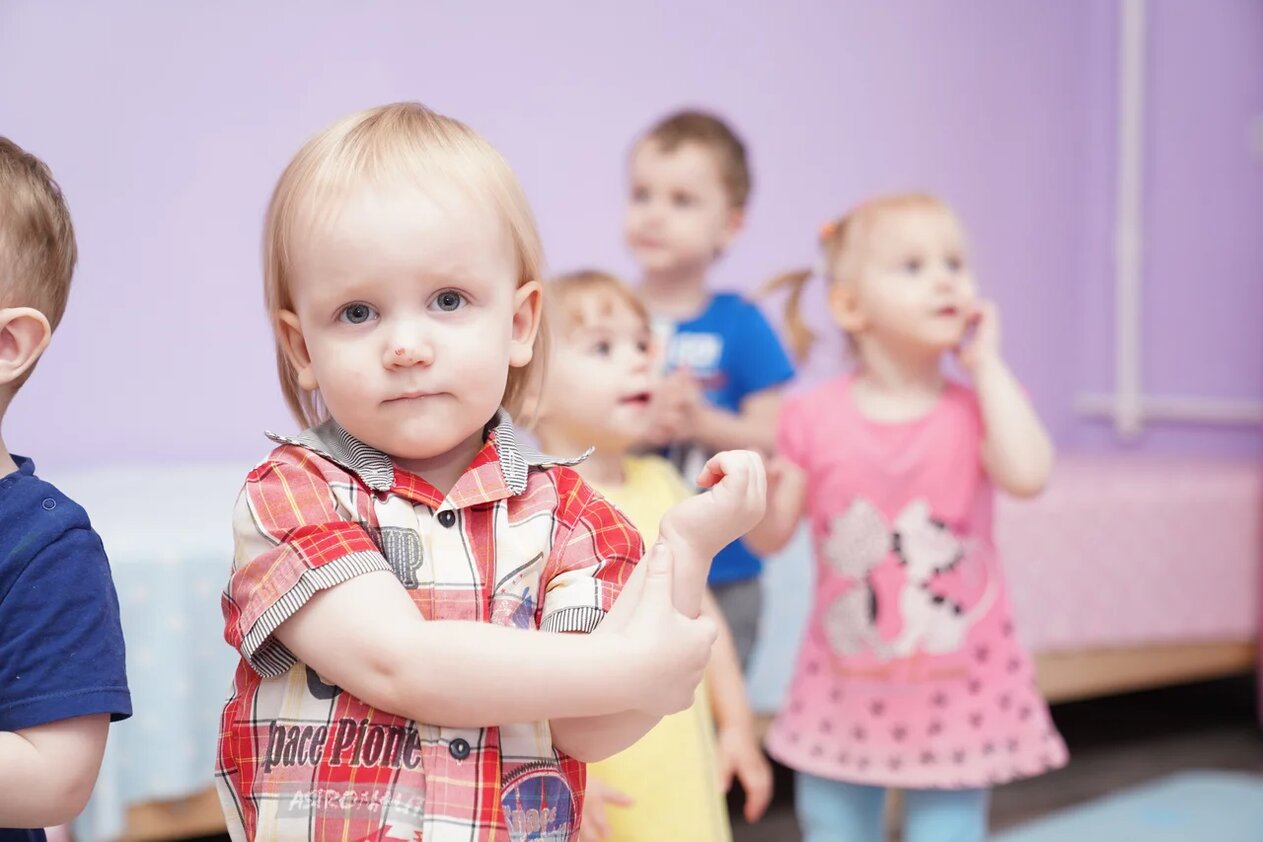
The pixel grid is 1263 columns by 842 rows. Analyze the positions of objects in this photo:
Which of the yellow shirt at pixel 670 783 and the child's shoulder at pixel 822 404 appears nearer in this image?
the yellow shirt at pixel 670 783

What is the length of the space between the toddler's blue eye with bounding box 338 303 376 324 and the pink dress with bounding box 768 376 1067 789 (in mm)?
928

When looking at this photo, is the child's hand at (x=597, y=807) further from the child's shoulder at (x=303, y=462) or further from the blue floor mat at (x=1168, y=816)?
the blue floor mat at (x=1168, y=816)

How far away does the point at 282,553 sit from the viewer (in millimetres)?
785

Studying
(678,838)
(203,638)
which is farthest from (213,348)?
(678,838)

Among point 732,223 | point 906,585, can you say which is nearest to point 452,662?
point 906,585

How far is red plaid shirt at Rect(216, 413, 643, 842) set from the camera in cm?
78

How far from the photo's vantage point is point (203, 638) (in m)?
1.91

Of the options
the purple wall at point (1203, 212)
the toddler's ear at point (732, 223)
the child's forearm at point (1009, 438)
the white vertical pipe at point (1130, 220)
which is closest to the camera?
the child's forearm at point (1009, 438)

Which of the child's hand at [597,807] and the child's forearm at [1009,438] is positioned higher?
the child's forearm at [1009,438]

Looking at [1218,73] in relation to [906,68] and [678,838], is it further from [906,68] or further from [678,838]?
[678,838]

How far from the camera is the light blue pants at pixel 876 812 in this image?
162cm

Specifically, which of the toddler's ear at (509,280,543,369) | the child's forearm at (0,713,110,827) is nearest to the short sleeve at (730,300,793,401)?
the toddler's ear at (509,280,543,369)

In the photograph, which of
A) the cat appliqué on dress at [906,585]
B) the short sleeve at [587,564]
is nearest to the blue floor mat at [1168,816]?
the cat appliqué on dress at [906,585]

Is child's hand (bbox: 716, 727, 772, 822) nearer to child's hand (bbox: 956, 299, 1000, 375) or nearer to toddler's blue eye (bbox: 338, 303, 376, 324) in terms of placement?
child's hand (bbox: 956, 299, 1000, 375)
